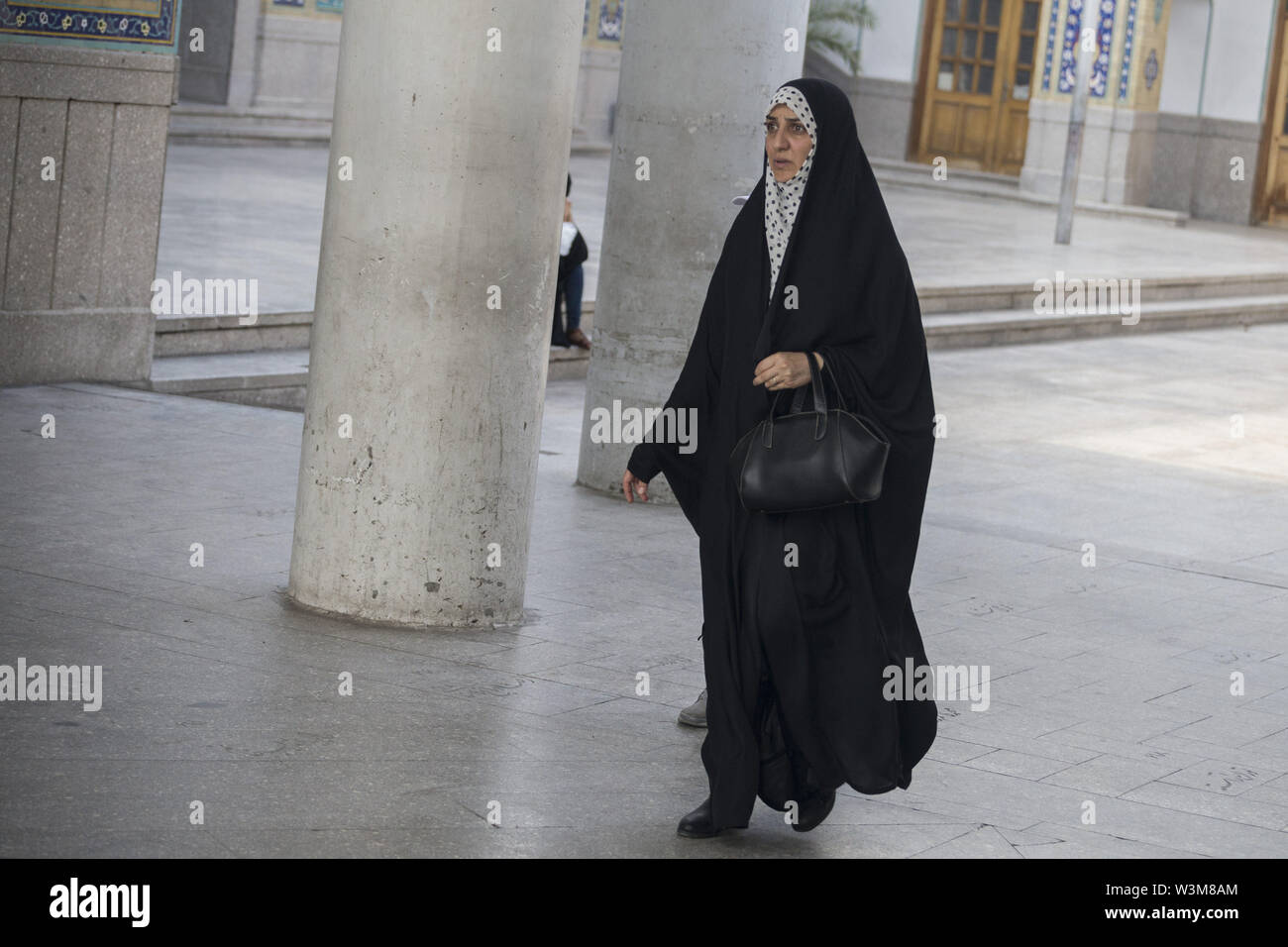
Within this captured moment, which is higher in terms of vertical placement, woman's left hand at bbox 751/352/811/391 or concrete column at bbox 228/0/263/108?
concrete column at bbox 228/0/263/108

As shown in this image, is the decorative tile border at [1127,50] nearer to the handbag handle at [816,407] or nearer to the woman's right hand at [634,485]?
the woman's right hand at [634,485]

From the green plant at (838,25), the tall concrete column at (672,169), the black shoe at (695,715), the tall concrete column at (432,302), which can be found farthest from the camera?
the green plant at (838,25)

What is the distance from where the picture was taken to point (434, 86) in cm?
561

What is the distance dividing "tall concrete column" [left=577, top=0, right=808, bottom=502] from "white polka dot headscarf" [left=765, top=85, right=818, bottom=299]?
142 inches

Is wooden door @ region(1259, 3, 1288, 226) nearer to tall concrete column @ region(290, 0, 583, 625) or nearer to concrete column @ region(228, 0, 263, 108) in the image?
concrete column @ region(228, 0, 263, 108)

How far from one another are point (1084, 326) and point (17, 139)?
10368 mm

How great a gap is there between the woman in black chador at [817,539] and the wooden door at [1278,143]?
77.3 feet

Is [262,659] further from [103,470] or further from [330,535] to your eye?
[103,470]

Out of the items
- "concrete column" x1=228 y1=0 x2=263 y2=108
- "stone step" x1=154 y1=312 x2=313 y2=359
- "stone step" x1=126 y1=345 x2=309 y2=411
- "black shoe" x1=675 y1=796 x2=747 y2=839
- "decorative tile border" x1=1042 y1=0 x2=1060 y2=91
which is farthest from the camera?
"decorative tile border" x1=1042 y1=0 x2=1060 y2=91

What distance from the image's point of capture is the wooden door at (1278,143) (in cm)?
2602

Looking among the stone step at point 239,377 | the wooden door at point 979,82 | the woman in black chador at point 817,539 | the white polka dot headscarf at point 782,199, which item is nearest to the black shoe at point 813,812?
the woman in black chador at point 817,539

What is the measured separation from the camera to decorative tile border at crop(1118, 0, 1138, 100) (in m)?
25.0

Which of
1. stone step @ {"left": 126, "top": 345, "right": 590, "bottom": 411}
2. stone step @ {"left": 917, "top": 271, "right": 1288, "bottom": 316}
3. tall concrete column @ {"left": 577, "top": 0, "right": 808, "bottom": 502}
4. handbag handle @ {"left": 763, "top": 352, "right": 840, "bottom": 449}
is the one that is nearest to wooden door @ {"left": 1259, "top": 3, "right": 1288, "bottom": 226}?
stone step @ {"left": 917, "top": 271, "right": 1288, "bottom": 316}

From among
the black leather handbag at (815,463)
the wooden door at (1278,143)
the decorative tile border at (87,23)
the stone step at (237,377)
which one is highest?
the wooden door at (1278,143)
